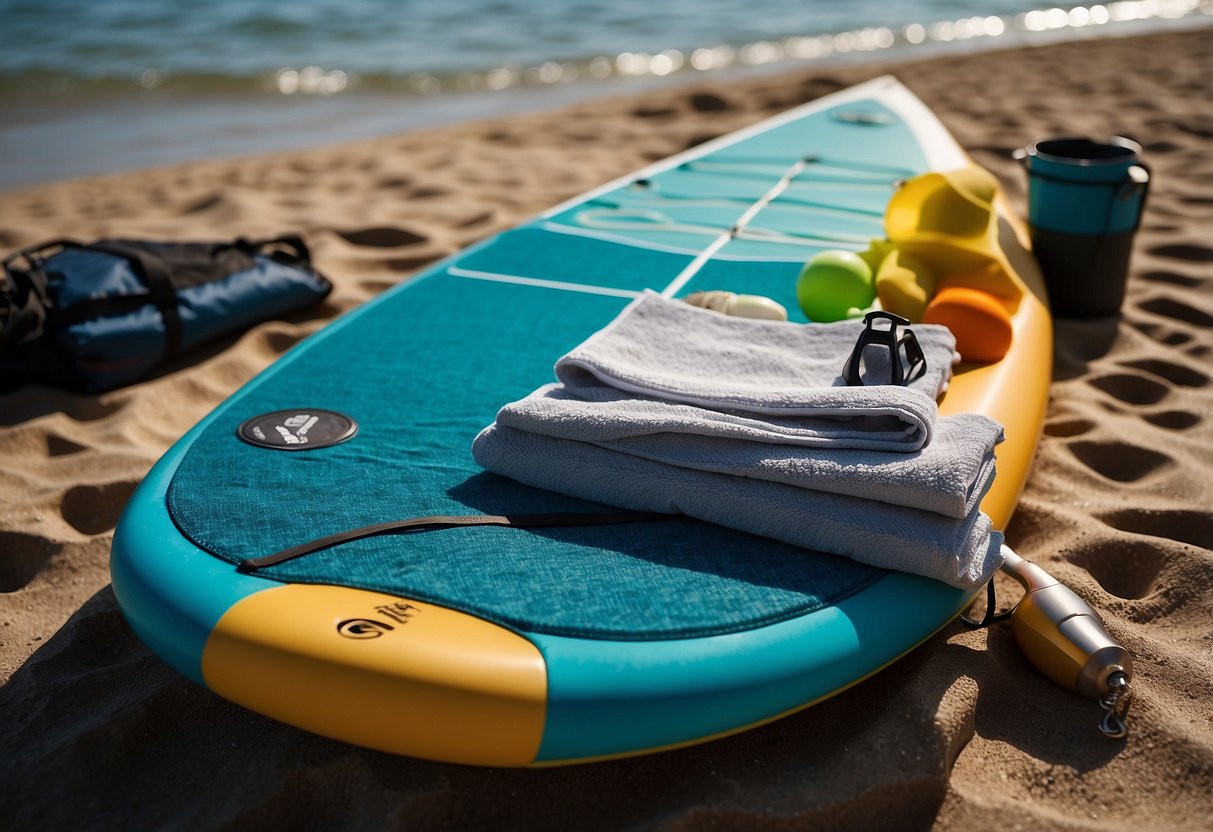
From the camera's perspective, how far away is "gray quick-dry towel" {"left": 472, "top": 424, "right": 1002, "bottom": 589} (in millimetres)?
1445

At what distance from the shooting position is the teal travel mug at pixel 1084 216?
8.55 ft

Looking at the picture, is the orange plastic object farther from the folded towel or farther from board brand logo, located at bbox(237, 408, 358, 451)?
board brand logo, located at bbox(237, 408, 358, 451)

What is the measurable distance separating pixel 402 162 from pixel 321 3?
21.2 ft

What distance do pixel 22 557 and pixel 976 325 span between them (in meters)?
1.95

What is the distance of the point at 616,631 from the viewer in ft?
4.38

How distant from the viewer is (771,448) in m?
1.54

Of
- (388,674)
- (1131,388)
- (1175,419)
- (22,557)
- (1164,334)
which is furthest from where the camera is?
(1164,334)

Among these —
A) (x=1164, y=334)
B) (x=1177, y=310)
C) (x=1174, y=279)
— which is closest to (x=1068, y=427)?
(x=1164, y=334)

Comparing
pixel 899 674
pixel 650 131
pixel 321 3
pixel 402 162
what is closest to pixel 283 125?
pixel 402 162

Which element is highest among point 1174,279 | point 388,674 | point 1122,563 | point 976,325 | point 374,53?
point 374,53

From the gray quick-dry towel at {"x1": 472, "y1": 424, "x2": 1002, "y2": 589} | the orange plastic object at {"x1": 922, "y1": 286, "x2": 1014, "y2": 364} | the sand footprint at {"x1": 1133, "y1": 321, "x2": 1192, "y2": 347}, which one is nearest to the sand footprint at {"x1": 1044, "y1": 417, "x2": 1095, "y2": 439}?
the orange plastic object at {"x1": 922, "y1": 286, "x2": 1014, "y2": 364}

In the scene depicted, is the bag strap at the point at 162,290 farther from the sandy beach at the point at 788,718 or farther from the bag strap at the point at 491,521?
the bag strap at the point at 491,521

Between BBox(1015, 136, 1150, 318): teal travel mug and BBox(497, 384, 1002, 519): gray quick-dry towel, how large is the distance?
1316 millimetres

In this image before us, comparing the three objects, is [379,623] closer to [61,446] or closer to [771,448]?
[771,448]
